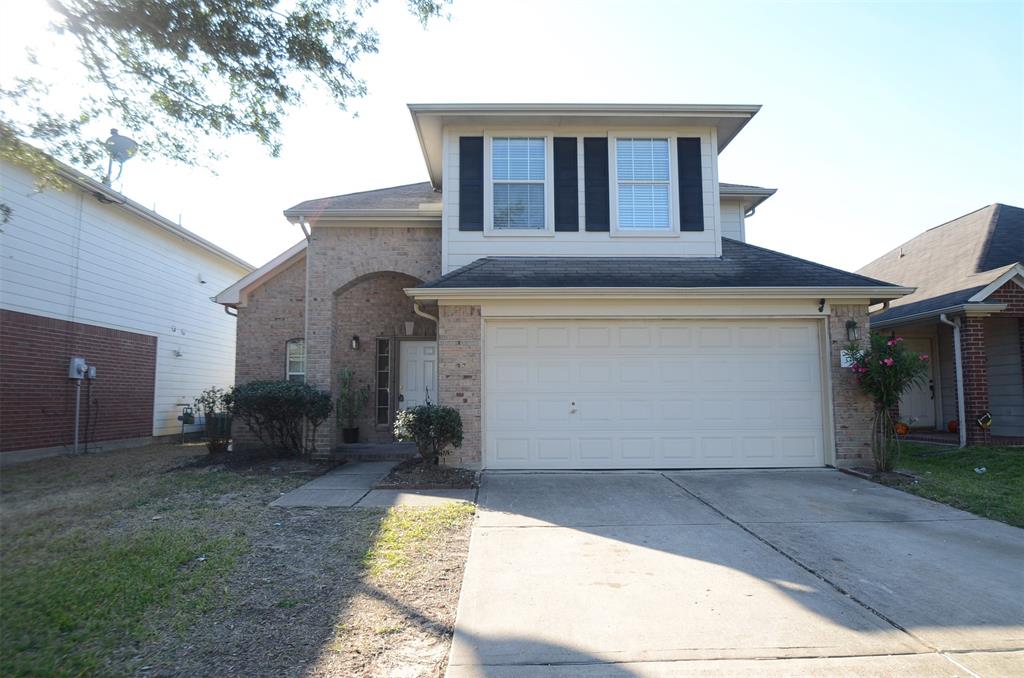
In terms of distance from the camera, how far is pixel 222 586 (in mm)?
4289

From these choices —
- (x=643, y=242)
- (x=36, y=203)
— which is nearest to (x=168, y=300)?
(x=36, y=203)

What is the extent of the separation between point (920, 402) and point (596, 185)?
9.55m

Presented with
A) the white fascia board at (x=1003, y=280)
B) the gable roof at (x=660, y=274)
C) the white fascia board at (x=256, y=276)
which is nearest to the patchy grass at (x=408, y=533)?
the gable roof at (x=660, y=274)

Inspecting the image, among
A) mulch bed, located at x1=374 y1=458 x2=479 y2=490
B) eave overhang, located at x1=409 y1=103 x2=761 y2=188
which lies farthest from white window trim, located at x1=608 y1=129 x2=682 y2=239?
mulch bed, located at x1=374 y1=458 x2=479 y2=490

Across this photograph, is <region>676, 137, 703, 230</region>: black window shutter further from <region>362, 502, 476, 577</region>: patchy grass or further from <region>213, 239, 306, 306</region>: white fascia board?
<region>213, 239, 306, 306</region>: white fascia board

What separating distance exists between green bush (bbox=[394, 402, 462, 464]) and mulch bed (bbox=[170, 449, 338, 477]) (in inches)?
75.0

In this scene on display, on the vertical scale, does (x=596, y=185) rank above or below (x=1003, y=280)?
above

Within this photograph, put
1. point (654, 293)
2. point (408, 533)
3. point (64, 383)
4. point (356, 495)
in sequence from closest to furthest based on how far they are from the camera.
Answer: point (408, 533)
point (356, 495)
point (654, 293)
point (64, 383)

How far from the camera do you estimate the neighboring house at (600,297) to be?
8.92m

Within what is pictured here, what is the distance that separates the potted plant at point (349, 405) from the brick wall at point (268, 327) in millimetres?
1302

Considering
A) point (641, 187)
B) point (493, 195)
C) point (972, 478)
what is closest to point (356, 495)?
point (493, 195)

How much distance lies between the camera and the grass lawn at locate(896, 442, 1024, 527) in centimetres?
663

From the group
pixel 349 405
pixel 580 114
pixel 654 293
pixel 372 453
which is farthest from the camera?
pixel 349 405

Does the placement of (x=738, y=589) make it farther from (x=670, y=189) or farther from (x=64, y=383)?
(x=64, y=383)
